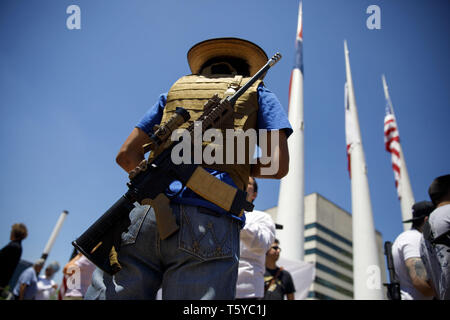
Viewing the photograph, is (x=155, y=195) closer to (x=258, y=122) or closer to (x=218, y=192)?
(x=218, y=192)

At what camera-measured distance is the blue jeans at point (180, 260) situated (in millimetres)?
1393

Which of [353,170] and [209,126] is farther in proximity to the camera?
[353,170]

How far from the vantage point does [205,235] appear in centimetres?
146

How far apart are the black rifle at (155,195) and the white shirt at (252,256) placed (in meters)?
1.82

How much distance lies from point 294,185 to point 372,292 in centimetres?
837

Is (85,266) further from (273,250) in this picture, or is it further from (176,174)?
(176,174)

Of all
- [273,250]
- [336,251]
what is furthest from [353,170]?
[336,251]

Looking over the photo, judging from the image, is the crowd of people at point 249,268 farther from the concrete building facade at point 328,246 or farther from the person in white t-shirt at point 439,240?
the concrete building facade at point 328,246

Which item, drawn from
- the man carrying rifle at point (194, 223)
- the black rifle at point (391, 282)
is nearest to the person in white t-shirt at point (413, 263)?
the black rifle at point (391, 282)

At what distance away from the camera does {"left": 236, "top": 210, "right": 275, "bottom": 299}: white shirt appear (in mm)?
3342

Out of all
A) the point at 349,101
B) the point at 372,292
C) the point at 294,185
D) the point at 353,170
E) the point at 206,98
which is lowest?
the point at 372,292

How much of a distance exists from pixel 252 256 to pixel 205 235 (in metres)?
2.10

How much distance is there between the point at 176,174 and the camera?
166cm
